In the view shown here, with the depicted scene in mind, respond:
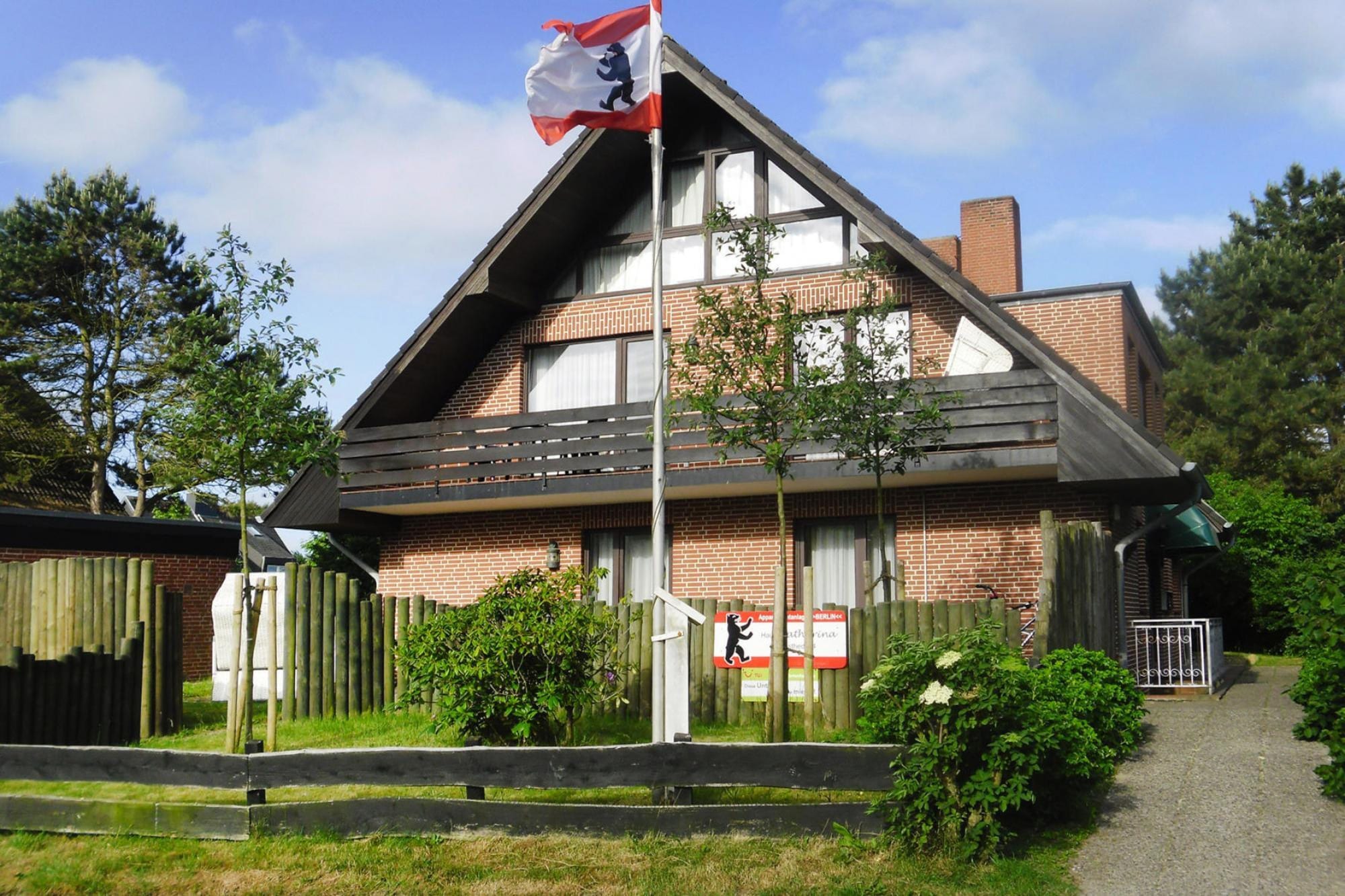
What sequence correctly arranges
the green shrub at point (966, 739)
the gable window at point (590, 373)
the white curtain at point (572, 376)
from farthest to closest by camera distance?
the white curtain at point (572, 376)
the gable window at point (590, 373)
the green shrub at point (966, 739)

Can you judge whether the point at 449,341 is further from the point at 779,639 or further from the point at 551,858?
the point at 551,858

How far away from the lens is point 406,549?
20562 mm

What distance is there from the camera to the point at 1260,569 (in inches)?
1140

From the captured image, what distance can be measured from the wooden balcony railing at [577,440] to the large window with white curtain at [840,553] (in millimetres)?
1628

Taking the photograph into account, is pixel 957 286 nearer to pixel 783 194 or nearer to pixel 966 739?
pixel 783 194

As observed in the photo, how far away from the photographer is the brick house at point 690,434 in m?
16.2

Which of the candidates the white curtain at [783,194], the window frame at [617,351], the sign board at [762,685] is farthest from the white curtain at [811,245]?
the sign board at [762,685]

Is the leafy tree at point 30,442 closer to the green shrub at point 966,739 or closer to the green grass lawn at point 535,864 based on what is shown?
the green grass lawn at point 535,864

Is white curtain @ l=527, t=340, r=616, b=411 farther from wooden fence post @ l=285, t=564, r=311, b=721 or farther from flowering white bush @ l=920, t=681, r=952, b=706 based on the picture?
flowering white bush @ l=920, t=681, r=952, b=706

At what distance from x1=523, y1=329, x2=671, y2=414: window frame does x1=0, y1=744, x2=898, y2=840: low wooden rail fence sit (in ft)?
31.8

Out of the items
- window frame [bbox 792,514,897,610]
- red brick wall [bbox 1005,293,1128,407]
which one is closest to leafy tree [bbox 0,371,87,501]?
window frame [bbox 792,514,897,610]

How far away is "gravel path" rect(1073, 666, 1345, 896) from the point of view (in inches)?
315

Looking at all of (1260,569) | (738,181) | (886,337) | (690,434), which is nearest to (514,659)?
(886,337)

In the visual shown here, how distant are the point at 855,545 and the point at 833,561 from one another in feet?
1.29
